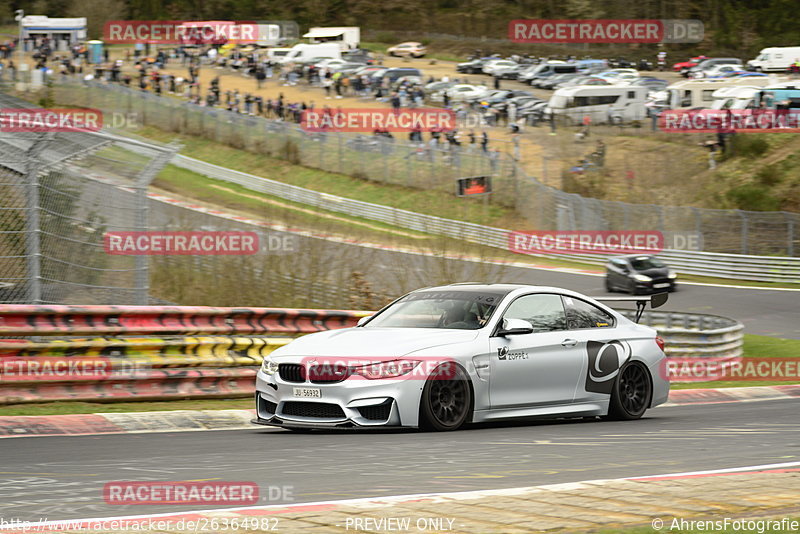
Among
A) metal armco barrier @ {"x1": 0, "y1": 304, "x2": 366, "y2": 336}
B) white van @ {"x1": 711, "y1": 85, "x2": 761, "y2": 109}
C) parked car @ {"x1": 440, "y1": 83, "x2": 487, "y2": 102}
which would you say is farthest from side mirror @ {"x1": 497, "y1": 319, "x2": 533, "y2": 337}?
parked car @ {"x1": 440, "y1": 83, "x2": 487, "y2": 102}

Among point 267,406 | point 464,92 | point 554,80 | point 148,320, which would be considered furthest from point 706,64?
point 267,406

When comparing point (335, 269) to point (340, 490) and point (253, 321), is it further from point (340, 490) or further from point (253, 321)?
point (340, 490)

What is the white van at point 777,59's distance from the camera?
7462 centimetres

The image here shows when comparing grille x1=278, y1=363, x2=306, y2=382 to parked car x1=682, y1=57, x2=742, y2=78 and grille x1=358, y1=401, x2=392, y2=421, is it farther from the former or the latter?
parked car x1=682, y1=57, x2=742, y2=78

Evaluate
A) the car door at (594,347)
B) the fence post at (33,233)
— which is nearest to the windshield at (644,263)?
the car door at (594,347)

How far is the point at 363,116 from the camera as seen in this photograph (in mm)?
59438

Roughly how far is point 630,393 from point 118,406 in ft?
17.0

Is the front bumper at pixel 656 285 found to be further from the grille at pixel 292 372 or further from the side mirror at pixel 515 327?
the grille at pixel 292 372

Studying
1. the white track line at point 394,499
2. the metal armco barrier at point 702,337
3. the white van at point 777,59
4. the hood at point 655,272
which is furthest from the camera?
the white van at point 777,59

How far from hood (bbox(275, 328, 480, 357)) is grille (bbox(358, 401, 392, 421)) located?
43 centimetres

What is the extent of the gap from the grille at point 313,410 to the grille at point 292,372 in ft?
0.67

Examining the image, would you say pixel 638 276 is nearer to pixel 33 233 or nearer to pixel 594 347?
pixel 594 347

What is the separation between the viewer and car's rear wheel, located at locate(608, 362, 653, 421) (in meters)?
11.1

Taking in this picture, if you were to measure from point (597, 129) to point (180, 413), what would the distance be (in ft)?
165
